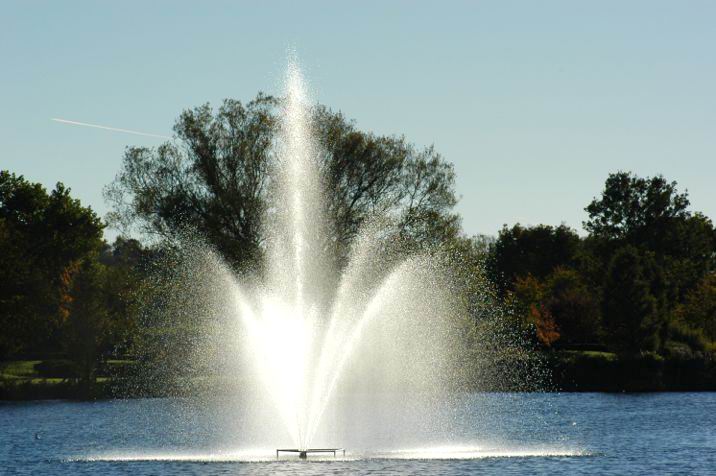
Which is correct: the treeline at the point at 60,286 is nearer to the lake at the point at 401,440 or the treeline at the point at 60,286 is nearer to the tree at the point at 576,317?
the lake at the point at 401,440

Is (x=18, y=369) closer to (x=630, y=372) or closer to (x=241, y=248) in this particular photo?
(x=241, y=248)

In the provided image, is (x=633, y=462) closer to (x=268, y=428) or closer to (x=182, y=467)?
(x=182, y=467)

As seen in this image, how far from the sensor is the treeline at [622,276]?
92000 millimetres

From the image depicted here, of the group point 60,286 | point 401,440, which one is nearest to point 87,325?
point 60,286

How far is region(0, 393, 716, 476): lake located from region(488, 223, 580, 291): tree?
74.9 meters

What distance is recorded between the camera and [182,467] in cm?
3678

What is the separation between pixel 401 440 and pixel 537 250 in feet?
350

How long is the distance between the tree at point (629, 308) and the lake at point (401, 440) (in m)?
17.0

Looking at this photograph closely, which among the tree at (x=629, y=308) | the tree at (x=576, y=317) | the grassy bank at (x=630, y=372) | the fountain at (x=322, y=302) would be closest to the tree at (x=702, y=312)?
the tree at (x=576, y=317)

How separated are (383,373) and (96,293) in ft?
79.6

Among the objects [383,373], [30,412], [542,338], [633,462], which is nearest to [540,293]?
[542,338]

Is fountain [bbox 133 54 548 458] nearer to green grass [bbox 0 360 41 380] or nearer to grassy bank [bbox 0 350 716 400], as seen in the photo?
grassy bank [bbox 0 350 716 400]

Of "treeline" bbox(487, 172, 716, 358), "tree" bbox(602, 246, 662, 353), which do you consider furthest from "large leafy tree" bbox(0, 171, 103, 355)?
"tree" bbox(602, 246, 662, 353)

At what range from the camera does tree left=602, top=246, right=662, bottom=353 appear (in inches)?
3568
